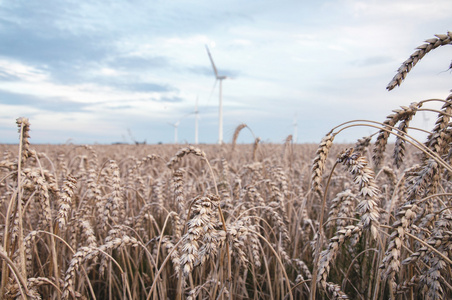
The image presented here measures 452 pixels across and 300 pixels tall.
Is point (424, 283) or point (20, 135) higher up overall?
point (20, 135)

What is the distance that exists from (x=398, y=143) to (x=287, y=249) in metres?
1.76

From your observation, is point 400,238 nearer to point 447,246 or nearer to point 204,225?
point 447,246

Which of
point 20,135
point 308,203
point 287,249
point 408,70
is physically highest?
point 408,70

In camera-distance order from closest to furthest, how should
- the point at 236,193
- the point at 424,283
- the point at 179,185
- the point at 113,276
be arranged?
the point at 424,283 → the point at 179,185 → the point at 113,276 → the point at 236,193

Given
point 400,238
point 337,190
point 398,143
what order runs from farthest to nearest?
point 337,190 → point 398,143 → point 400,238

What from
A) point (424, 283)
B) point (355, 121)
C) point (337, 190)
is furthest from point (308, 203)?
point (355, 121)

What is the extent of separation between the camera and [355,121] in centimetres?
158

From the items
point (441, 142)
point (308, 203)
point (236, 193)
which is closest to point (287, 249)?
point (236, 193)

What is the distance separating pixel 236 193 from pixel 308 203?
1358mm

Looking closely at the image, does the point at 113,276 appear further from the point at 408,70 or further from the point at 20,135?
the point at 408,70

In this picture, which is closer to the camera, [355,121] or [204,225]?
[204,225]

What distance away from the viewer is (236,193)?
340 centimetres

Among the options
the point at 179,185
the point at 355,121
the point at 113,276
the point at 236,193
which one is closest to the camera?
the point at 355,121

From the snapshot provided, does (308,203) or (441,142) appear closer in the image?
(441,142)
